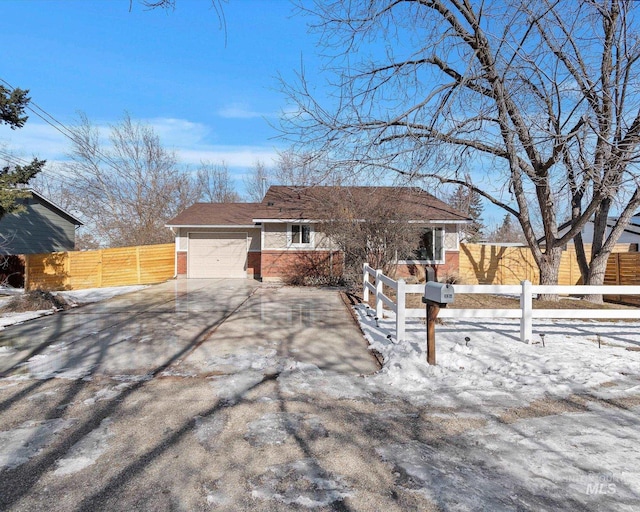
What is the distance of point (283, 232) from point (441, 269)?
6.75 meters

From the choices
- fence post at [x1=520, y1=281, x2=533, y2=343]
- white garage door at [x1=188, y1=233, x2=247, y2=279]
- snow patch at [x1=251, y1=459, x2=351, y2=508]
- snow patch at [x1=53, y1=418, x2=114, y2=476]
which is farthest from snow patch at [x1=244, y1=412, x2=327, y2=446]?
white garage door at [x1=188, y1=233, x2=247, y2=279]

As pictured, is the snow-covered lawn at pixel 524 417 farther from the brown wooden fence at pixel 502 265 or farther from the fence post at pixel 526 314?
the brown wooden fence at pixel 502 265

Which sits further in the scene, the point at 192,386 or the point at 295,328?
the point at 295,328

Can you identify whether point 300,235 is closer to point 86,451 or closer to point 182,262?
point 182,262

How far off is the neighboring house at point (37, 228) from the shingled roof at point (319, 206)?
797 cm

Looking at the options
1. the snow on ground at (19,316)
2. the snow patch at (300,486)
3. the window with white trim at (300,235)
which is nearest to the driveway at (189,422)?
the snow patch at (300,486)

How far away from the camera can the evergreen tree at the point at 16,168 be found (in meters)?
10.4

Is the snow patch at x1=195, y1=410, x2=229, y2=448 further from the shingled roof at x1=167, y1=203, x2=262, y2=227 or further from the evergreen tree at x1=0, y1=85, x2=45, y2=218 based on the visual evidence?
the shingled roof at x1=167, y1=203, x2=262, y2=227

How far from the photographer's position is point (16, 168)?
36.3ft

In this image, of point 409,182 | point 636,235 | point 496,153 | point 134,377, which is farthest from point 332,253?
point 636,235

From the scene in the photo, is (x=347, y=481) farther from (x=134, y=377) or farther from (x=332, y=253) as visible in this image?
(x=332, y=253)

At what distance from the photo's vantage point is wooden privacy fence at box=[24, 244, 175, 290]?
16.3 metres

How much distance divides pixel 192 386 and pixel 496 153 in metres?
8.59

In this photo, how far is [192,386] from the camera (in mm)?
4227
